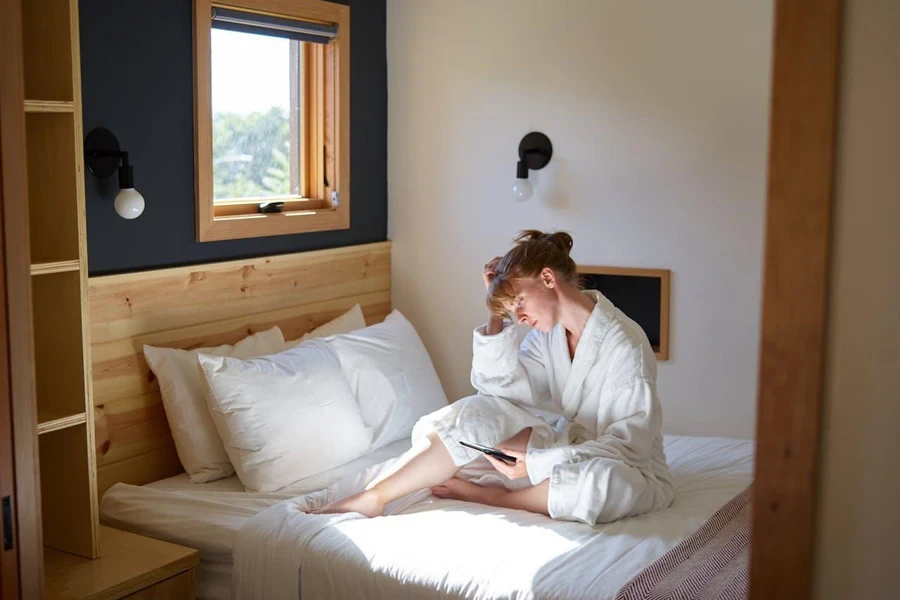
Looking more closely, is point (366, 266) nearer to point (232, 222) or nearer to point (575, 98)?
point (232, 222)

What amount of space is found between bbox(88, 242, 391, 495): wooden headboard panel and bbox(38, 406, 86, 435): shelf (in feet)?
1.43

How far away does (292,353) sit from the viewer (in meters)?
3.33

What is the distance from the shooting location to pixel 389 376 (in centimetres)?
361

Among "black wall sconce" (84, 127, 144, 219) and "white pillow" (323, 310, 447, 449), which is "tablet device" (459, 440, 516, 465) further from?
"black wall sconce" (84, 127, 144, 219)

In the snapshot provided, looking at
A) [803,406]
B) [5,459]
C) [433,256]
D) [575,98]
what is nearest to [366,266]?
[433,256]

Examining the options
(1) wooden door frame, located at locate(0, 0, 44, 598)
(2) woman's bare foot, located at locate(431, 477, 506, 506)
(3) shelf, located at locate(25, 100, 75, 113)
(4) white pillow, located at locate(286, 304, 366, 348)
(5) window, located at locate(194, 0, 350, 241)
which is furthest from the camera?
(4) white pillow, located at locate(286, 304, 366, 348)

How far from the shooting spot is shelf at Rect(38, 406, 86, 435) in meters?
2.46

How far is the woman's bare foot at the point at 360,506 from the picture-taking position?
9.17 ft

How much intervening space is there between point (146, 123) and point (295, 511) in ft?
4.27

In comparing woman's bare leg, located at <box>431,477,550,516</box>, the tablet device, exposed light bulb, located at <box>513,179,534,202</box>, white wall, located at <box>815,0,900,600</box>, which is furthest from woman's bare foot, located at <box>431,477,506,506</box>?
white wall, located at <box>815,0,900,600</box>

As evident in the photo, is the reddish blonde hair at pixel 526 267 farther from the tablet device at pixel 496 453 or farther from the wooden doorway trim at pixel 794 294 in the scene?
the wooden doorway trim at pixel 794 294

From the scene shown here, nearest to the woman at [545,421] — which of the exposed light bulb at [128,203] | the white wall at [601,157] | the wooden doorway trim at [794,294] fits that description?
the white wall at [601,157]

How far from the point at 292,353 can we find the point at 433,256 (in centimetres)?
103

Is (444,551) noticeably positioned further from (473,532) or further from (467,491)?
(467,491)
